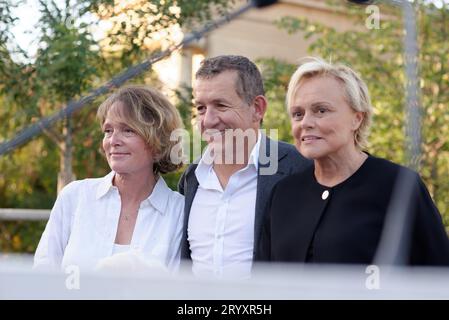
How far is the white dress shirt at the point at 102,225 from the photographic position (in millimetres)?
2916

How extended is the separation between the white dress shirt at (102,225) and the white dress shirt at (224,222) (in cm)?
9

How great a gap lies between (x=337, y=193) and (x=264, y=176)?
1.60 ft

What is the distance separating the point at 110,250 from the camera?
9.50 feet

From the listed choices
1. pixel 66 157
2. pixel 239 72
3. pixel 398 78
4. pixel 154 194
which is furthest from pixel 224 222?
pixel 398 78

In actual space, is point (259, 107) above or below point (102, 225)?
above

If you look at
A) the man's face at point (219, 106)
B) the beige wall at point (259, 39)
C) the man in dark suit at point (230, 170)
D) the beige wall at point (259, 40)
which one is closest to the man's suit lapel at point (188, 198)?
the man in dark suit at point (230, 170)

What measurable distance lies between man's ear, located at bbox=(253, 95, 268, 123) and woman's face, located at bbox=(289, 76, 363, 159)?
45cm

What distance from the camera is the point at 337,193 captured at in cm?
257

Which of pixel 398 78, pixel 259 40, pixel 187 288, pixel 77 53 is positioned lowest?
pixel 187 288

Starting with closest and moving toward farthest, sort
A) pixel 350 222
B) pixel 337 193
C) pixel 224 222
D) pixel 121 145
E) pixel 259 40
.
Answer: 1. pixel 350 222
2. pixel 337 193
3. pixel 224 222
4. pixel 121 145
5. pixel 259 40

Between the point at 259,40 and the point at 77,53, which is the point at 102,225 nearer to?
the point at 77,53

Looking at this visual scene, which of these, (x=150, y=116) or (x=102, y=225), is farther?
(x=150, y=116)

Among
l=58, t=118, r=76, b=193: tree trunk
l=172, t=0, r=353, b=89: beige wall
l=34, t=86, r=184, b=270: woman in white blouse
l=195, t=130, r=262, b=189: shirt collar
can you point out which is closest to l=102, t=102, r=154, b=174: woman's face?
l=34, t=86, r=184, b=270: woman in white blouse

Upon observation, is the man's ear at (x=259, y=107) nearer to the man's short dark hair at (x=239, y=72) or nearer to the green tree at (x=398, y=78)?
the man's short dark hair at (x=239, y=72)
